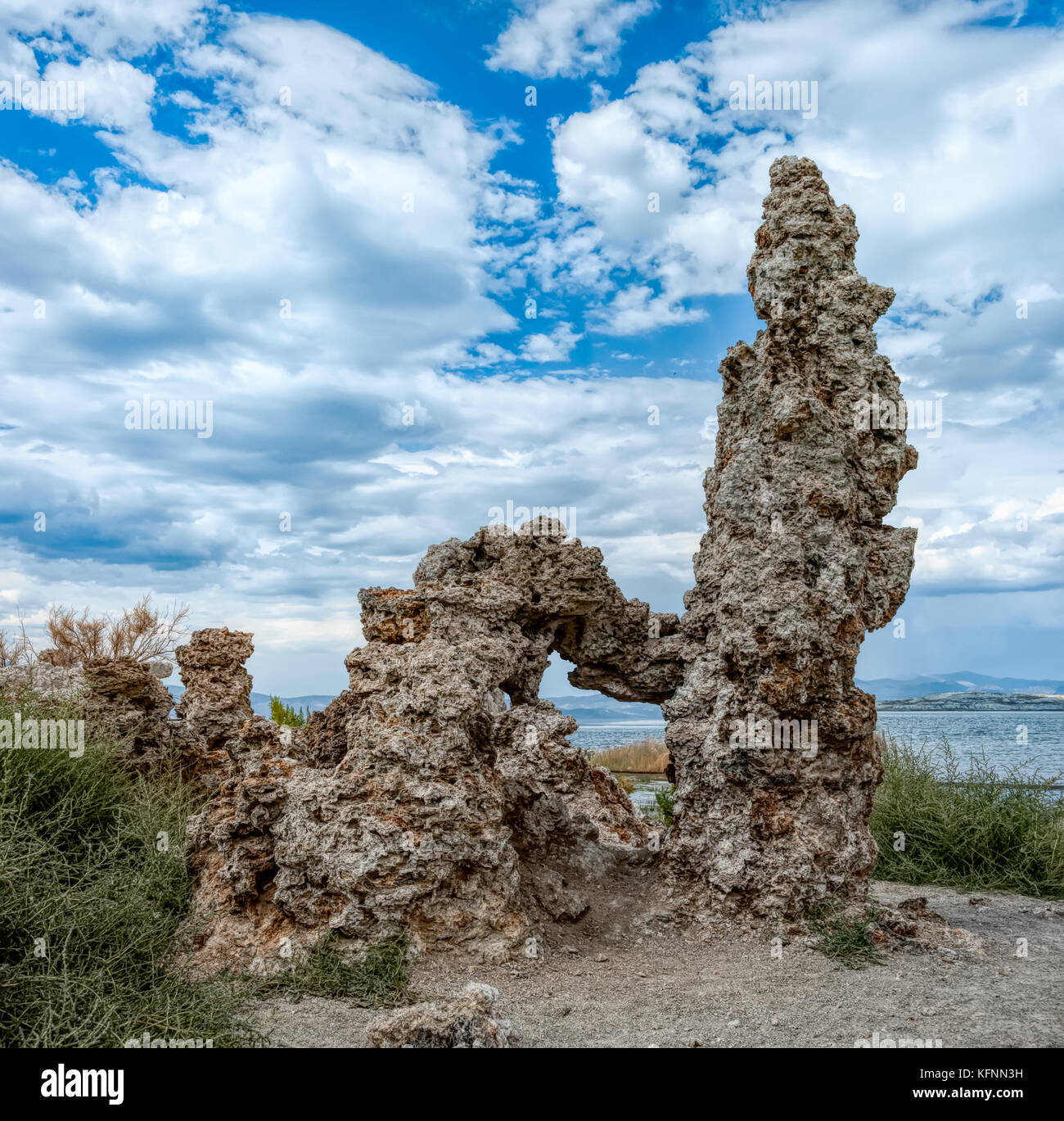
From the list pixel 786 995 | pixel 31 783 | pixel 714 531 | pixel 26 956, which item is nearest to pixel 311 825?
pixel 26 956

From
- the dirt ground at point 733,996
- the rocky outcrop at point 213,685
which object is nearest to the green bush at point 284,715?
the rocky outcrop at point 213,685

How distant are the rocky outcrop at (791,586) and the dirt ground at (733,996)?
0.57 metres

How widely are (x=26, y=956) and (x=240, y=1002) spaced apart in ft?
3.97

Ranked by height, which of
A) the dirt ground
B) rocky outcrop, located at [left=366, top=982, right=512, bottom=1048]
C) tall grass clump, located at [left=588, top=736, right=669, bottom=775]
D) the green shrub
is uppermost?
rocky outcrop, located at [left=366, top=982, right=512, bottom=1048]

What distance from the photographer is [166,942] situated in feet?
19.2

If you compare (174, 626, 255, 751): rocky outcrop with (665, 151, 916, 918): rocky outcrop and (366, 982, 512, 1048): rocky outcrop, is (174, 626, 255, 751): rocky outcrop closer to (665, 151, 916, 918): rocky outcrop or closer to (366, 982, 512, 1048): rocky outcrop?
(665, 151, 916, 918): rocky outcrop

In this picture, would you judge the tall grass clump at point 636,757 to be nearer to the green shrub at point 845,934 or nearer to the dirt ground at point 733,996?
the green shrub at point 845,934

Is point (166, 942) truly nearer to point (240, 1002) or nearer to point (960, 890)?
point (240, 1002)

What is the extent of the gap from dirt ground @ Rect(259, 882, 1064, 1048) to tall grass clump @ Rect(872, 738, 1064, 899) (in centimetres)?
251

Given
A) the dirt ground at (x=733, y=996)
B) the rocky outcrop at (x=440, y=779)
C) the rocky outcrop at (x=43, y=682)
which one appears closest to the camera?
the dirt ground at (x=733, y=996)

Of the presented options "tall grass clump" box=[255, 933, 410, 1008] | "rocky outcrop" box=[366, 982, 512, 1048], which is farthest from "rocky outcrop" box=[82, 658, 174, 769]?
"rocky outcrop" box=[366, 982, 512, 1048]

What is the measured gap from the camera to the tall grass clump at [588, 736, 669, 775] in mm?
Answer: 19734

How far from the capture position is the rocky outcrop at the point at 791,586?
6.38 meters

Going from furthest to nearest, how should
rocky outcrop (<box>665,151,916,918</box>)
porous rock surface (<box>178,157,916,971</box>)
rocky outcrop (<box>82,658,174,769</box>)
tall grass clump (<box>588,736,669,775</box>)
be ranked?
tall grass clump (<box>588,736,669,775</box>) → rocky outcrop (<box>82,658,174,769</box>) → rocky outcrop (<box>665,151,916,918</box>) → porous rock surface (<box>178,157,916,971</box>)
